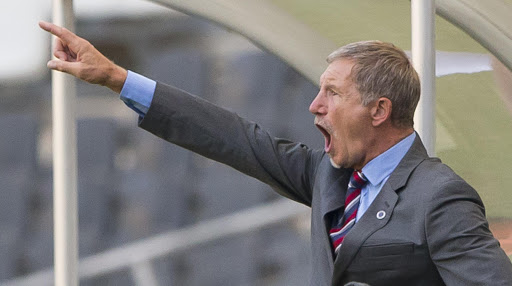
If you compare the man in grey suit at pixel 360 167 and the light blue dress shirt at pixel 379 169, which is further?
the light blue dress shirt at pixel 379 169

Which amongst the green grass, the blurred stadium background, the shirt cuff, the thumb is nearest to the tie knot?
the shirt cuff

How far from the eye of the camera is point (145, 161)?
16.7 m

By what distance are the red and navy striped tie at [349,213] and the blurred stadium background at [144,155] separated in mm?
12596

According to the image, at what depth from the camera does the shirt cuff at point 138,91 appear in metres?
2.96

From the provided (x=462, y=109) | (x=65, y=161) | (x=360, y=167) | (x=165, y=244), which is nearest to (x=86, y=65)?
(x=360, y=167)

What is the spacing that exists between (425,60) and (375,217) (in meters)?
0.76

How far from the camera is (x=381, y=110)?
2.77 m

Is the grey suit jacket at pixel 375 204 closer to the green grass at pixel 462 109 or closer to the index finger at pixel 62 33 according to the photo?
the index finger at pixel 62 33

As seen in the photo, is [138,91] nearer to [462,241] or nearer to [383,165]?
[383,165]

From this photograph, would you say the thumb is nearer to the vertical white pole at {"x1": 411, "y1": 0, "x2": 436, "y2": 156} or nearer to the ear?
the ear

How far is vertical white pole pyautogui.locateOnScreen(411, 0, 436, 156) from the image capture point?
333cm

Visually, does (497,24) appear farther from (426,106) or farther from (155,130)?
(155,130)

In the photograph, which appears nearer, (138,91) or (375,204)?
(375,204)

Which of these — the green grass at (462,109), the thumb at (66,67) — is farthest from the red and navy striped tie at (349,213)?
the green grass at (462,109)
